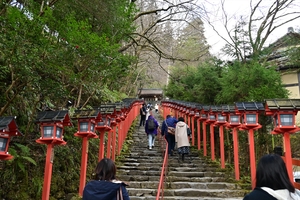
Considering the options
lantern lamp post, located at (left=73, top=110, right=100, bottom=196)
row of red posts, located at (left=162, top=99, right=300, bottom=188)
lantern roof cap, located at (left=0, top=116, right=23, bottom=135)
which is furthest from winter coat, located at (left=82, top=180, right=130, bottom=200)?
lantern lamp post, located at (left=73, top=110, right=100, bottom=196)

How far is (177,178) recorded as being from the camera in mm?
8023

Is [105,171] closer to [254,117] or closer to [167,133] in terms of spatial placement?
[254,117]

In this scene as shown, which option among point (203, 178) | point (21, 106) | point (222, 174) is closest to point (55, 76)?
point (21, 106)

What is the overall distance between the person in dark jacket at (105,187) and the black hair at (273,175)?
158cm

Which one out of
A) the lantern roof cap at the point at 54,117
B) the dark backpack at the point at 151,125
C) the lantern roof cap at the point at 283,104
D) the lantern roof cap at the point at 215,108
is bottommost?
the lantern roof cap at the point at 54,117

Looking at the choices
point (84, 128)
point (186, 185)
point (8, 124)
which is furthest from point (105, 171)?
point (186, 185)

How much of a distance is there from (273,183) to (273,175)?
0.07 meters

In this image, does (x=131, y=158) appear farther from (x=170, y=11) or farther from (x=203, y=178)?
(x=170, y=11)

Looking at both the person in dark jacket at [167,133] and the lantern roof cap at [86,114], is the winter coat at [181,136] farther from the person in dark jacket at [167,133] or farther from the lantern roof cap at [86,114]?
the lantern roof cap at [86,114]

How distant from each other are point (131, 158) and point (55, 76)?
5849 mm

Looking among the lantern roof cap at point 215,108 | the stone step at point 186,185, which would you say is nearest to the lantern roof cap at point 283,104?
the stone step at point 186,185

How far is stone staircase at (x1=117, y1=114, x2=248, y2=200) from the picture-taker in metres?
6.88

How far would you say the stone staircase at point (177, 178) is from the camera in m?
6.88

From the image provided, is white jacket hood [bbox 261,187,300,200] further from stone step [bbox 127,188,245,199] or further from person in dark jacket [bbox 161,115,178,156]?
person in dark jacket [bbox 161,115,178,156]
